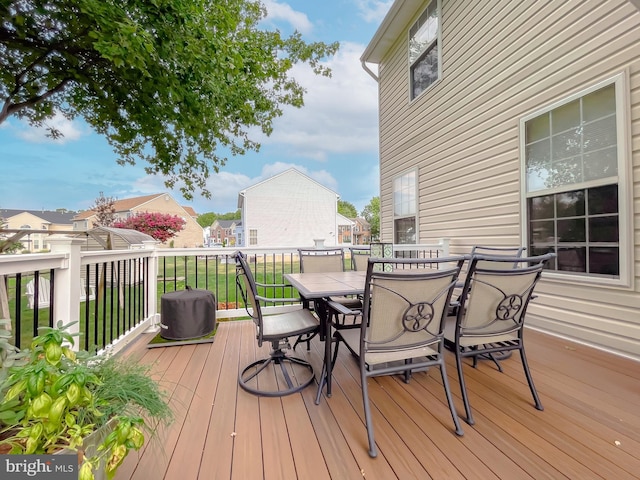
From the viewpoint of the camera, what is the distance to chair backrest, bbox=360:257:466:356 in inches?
60.5

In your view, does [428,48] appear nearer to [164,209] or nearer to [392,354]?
[392,354]

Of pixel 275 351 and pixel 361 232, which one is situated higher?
pixel 361 232

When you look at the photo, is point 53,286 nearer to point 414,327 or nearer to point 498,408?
point 414,327

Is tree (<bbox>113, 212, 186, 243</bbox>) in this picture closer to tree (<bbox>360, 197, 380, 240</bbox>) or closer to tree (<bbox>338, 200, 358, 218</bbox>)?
tree (<bbox>360, 197, 380, 240</bbox>)

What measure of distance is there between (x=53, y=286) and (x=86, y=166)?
14494 mm

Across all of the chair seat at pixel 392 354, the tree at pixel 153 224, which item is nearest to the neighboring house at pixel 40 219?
the tree at pixel 153 224

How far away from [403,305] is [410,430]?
765mm

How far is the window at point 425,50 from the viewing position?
4848mm

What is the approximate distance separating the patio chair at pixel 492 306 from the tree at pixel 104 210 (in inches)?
542

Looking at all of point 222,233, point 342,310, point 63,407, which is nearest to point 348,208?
point 222,233

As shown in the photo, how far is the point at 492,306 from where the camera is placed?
71.9 inches

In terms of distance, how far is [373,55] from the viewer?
6527 mm

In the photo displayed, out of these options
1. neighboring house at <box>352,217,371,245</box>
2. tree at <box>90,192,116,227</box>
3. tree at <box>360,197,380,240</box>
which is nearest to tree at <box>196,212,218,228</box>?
tree at <box>360,197,380,240</box>
